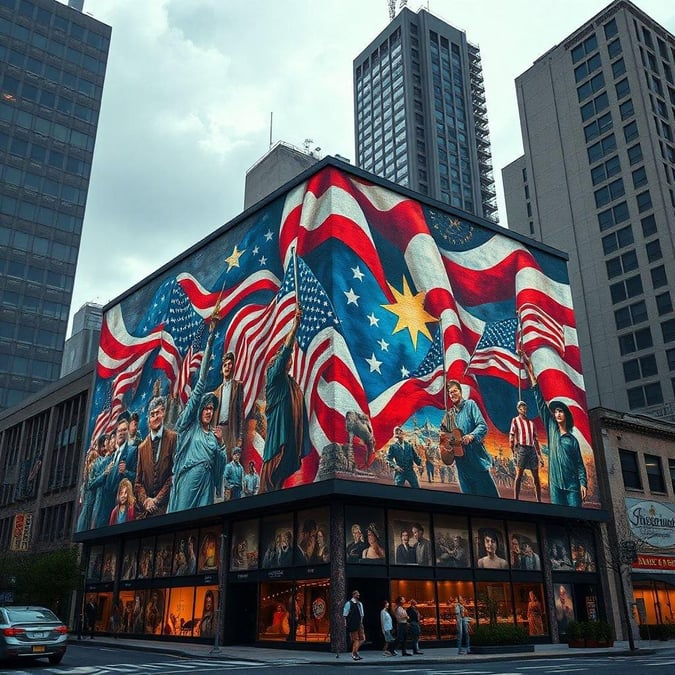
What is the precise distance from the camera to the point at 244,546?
1388 inches

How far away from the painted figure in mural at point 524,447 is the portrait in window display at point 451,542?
4008mm

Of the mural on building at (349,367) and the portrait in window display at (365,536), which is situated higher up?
the mural on building at (349,367)

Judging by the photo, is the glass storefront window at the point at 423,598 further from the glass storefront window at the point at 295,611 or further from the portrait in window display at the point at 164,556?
the portrait in window display at the point at 164,556

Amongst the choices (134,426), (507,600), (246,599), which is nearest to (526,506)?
(507,600)

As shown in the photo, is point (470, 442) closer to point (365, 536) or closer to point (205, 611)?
point (365, 536)

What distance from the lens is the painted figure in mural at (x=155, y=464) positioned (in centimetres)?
4091

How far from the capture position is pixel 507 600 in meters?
35.6

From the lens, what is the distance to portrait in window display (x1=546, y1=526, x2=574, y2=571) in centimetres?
3872

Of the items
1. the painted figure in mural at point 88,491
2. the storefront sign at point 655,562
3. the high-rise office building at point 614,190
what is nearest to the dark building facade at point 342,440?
the painted figure in mural at point 88,491

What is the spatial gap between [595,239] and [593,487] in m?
50.2

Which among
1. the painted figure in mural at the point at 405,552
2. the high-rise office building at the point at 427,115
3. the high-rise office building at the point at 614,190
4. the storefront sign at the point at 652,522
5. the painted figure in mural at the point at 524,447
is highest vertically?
the high-rise office building at the point at 427,115

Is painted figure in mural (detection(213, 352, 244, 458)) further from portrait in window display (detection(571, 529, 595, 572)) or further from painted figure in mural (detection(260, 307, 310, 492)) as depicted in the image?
portrait in window display (detection(571, 529, 595, 572))

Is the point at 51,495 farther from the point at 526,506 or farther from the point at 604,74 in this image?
the point at 604,74

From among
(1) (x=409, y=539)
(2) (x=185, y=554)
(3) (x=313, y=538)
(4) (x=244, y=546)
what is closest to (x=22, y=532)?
(2) (x=185, y=554)
